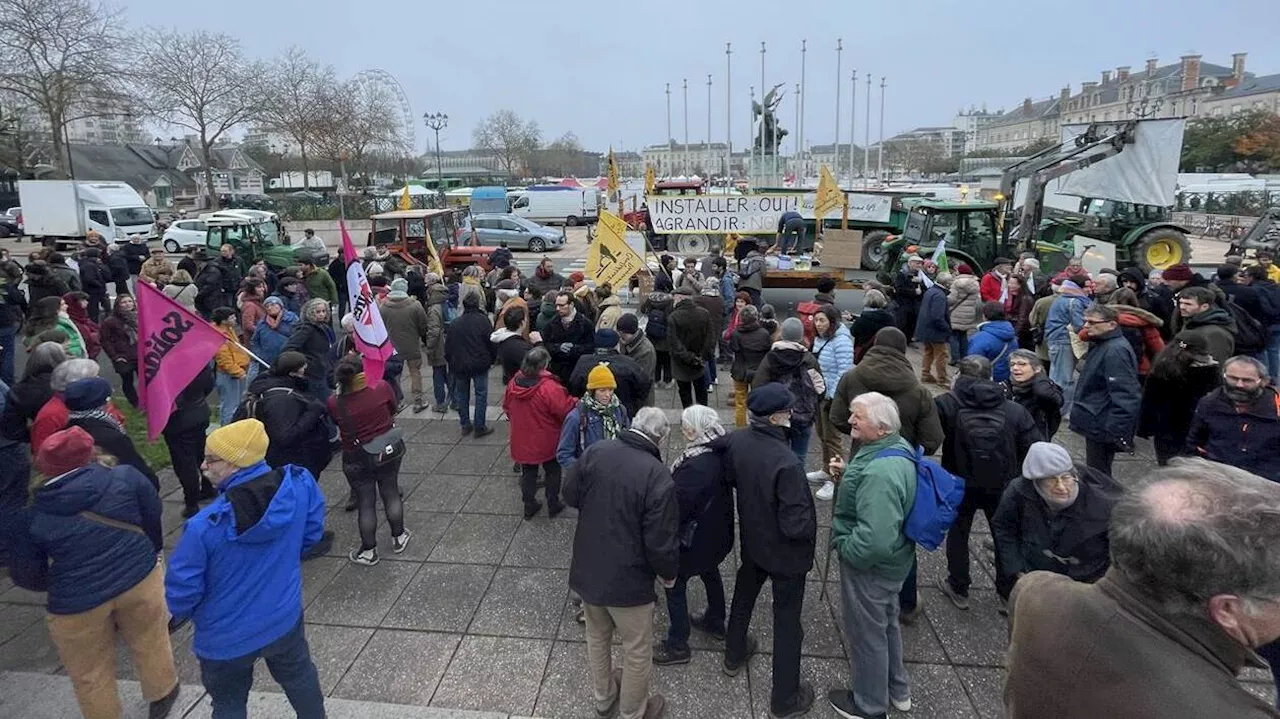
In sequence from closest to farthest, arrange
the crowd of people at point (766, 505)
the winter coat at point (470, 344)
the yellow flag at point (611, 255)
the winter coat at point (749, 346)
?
the crowd of people at point (766, 505)
the winter coat at point (749, 346)
the winter coat at point (470, 344)
the yellow flag at point (611, 255)

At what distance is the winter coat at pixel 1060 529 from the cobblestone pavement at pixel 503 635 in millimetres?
714

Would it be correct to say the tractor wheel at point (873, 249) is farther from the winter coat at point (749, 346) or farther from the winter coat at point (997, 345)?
the winter coat at point (749, 346)

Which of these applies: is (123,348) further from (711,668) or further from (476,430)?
(711,668)

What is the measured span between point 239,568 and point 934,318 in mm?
7450

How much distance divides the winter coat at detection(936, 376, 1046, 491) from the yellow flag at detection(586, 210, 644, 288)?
17.2 ft

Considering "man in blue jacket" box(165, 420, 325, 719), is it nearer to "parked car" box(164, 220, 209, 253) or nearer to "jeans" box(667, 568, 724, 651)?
"jeans" box(667, 568, 724, 651)

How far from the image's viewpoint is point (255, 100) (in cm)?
3809

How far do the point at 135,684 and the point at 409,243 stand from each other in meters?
14.0

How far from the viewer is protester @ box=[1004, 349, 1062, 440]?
441 cm

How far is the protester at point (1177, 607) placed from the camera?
4.66 feet

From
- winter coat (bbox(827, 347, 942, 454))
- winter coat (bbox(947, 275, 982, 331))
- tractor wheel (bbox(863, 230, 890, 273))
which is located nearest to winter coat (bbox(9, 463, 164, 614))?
winter coat (bbox(827, 347, 942, 454))

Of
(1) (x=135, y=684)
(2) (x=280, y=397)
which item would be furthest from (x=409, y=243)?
(1) (x=135, y=684)

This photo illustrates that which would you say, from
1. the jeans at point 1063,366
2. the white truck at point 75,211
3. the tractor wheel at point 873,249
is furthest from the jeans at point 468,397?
the white truck at point 75,211

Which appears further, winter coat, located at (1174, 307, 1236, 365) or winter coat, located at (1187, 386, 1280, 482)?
winter coat, located at (1174, 307, 1236, 365)
